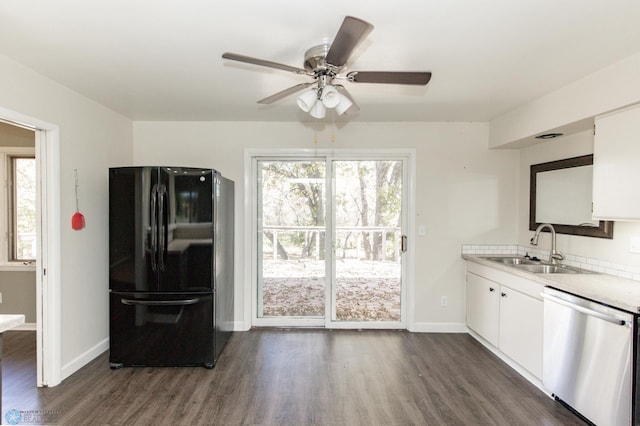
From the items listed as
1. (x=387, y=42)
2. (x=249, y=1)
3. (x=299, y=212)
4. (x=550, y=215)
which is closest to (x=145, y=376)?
(x=299, y=212)

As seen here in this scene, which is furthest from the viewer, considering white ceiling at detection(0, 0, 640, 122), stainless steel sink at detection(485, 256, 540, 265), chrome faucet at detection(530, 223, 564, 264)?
stainless steel sink at detection(485, 256, 540, 265)

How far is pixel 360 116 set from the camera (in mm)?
3430

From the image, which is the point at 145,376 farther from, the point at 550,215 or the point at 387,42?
the point at 550,215

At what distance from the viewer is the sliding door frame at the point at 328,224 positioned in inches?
145

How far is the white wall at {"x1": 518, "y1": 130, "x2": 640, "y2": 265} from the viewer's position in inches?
96.6

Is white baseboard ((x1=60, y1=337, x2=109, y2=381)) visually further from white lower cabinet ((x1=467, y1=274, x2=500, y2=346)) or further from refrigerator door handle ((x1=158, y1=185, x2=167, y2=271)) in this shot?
white lower cabinet ((x1=467, y1=274, x2=500, y2=346))

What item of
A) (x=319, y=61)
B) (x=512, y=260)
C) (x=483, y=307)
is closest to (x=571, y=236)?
(x=512, y=260)

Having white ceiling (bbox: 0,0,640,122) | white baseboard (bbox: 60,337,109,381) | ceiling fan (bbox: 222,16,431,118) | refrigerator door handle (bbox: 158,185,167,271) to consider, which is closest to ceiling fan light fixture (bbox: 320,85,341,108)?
ceiling fan (bbox: 222,16,431,118)

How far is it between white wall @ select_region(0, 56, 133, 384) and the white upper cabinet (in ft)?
13.5

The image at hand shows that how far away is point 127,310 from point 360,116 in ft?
9.50

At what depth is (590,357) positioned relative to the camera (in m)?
2.06

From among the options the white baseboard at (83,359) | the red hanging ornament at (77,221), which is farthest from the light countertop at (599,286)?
the white baseboard at (83,359)

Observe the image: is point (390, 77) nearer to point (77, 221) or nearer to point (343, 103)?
point (343, 103)

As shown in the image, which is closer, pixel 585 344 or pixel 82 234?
pixel 585 344
